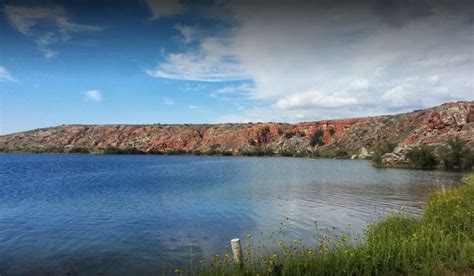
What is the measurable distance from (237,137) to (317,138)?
30.2 m

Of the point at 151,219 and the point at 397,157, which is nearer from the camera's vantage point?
the point at 151,219

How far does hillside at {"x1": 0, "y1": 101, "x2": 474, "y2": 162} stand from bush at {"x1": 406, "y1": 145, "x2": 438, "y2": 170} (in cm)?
2438

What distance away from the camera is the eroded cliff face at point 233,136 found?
10274 cm

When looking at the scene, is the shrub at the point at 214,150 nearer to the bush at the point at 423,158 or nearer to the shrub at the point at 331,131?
the shrub at the point at 331,131

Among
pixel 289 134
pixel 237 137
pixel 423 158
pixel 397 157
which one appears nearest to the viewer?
pixel 423 158

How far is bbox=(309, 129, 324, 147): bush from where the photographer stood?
392ft

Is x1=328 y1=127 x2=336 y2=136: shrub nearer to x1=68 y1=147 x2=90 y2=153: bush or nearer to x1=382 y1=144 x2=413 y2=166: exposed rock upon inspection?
A: x1=382 y1=144 x2=413 y2=166: exposed rock

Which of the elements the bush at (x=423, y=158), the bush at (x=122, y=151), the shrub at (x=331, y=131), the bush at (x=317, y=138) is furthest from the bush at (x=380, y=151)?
the bush at (x=122, y=151)

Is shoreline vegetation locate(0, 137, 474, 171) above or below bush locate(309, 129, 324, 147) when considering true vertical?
below

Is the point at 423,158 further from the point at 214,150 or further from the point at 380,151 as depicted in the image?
the point at 214,150

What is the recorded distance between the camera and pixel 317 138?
4754 inches

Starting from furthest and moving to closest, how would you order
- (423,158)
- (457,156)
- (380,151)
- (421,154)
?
(380,151)
(421,154)
(423,158)
(457,156)

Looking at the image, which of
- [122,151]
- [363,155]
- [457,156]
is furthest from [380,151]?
[122,151]

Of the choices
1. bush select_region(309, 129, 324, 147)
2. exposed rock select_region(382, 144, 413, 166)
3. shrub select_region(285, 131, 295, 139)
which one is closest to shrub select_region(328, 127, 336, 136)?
bush select_region(309, 129, 324, 147)
